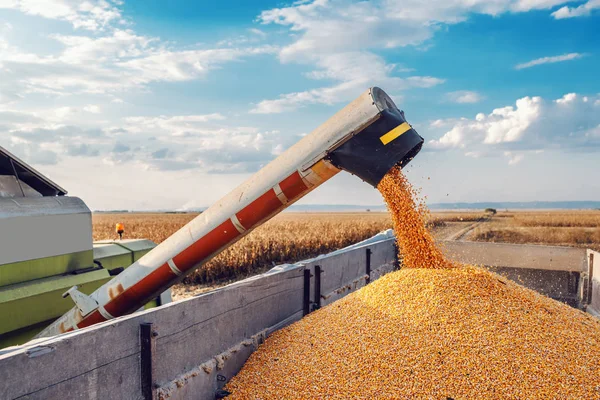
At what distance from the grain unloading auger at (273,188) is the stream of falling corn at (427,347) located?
81 centimetres

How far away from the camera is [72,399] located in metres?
1.78

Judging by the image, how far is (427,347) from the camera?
2.99 metres

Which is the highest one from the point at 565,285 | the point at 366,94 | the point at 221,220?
the point at 366,94

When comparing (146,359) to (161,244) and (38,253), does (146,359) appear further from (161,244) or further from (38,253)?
(38,253)

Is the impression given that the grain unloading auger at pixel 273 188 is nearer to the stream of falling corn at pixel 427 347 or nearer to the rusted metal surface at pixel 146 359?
the stream of falling corn at pixel 427 347

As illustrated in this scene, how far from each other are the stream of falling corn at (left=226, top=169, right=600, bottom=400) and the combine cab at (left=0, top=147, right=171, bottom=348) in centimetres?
173

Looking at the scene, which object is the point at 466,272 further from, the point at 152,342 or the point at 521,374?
the point at 152,342

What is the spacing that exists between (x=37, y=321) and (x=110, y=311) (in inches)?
24.3

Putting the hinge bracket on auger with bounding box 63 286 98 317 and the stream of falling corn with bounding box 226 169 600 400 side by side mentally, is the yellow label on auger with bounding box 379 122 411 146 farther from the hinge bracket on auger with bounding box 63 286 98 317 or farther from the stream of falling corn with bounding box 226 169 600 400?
the hinge bracket on auger with bounding box 63 286 98 317

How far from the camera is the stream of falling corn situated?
8.82ft

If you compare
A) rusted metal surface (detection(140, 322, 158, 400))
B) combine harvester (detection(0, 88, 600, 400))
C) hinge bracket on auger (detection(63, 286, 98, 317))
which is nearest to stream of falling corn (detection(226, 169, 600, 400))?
combine harvester (detection(0, 88, 600, 400))

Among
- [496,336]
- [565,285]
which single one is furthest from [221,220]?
[565,285]

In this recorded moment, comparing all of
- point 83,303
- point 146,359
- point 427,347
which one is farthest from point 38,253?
point 427,347

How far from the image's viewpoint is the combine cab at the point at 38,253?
10.7 ft
